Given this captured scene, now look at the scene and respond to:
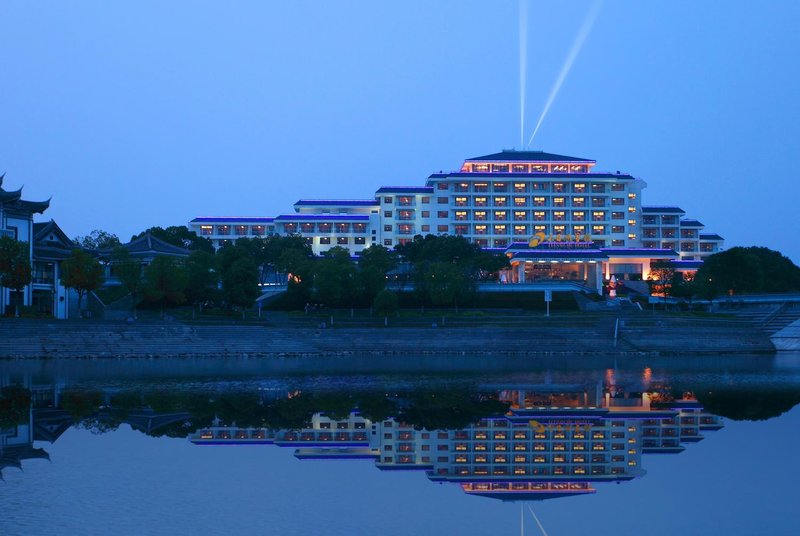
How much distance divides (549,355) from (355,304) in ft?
81.6

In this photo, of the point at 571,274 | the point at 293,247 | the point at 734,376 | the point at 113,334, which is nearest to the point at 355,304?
the point at 293,247

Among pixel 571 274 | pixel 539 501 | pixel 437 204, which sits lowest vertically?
pixel 539 501

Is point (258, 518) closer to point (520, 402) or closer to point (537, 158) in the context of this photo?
point (520, 402)

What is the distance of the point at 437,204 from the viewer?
131375 mm

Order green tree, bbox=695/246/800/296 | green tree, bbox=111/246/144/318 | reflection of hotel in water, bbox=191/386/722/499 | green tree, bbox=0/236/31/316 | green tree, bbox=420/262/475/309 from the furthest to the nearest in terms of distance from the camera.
Answer: green tree, bbox=695/246/800/296
green tree, bbox=420/262/475/309
green tree, bbox=111/246/144/318
green tree, bbox=0/236/31/316
reflection of hotel in water, bbox=191/386/722/499

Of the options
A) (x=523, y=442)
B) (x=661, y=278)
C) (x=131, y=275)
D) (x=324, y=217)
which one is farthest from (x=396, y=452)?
(x=324, y=217)

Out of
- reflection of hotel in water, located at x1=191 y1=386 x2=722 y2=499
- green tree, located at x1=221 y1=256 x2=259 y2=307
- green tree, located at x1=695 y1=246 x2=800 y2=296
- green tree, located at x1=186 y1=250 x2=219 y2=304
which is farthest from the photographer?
green tree, located at x1=695 y1=246 x2=800 y2=296

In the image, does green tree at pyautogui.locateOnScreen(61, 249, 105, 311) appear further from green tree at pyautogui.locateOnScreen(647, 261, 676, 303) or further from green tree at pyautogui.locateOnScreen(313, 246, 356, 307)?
green tree at pyautogui.locateOnScreen(647, 261, 676, 303)

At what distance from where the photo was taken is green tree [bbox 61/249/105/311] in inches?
2633

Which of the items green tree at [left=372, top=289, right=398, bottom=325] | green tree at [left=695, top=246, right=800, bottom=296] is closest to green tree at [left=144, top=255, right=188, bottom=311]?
green tree at [left=372, top=289, right=398, bottom=325]

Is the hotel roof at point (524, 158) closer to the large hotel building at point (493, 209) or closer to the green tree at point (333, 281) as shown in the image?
the large hotel building at point (493, 209)

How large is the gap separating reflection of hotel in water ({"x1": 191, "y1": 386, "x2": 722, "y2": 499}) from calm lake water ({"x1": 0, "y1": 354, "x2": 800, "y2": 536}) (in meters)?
0.09

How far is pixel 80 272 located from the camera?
66938 mm

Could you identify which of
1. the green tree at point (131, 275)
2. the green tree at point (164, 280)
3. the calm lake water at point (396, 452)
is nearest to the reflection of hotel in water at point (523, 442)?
the calm lake water at point (396, 452)
